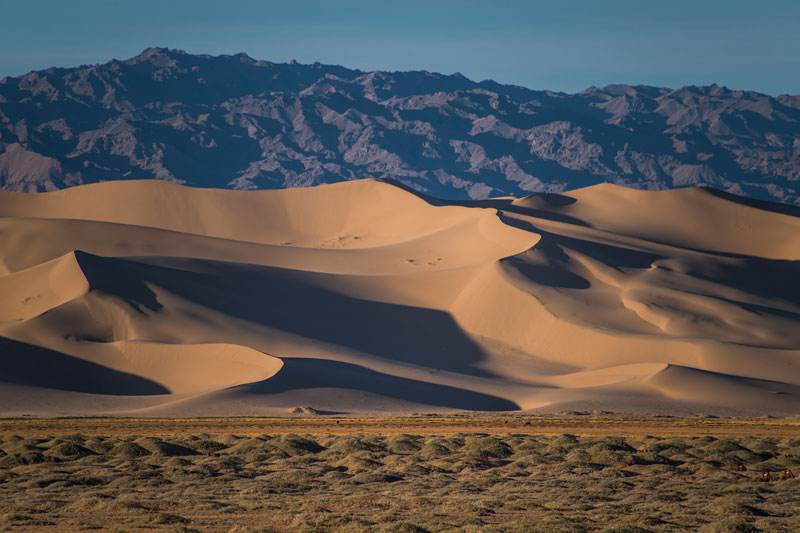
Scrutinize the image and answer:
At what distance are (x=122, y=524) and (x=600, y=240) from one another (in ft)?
254

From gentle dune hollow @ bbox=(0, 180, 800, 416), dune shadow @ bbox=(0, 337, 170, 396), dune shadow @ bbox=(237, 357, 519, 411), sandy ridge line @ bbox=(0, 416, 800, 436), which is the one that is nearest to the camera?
sandy ridge line @ bbox=(0, 416, 800, 436)

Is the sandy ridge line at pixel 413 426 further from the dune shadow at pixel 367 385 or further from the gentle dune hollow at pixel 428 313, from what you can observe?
the dune shadow at pixel 367 385

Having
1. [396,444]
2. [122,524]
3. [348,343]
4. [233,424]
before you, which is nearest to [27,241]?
[348,343]

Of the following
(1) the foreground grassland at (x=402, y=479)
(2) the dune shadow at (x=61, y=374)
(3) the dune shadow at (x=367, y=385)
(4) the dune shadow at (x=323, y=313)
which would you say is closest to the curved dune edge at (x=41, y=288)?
(4) the dune shadow at (x=323, y=313)

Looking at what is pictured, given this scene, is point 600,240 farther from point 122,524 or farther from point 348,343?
point 122,524

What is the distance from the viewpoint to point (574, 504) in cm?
2319

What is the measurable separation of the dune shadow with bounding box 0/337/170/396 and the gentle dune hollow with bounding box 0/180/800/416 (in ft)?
0.43

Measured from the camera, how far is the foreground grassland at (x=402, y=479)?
21.1m

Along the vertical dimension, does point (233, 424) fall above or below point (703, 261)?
below

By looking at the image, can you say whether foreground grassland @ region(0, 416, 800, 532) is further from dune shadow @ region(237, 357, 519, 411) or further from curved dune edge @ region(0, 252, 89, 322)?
curved dune edge @ region(0, 252, 89, 322)

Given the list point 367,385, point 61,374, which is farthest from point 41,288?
point 367,385

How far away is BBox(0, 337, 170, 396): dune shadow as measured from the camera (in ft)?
200

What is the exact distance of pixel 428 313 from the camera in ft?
260

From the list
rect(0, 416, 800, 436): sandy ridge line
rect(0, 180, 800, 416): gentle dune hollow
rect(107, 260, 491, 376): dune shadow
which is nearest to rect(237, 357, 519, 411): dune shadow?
rect(0, 180, 800, 416): gentle dune hollow
